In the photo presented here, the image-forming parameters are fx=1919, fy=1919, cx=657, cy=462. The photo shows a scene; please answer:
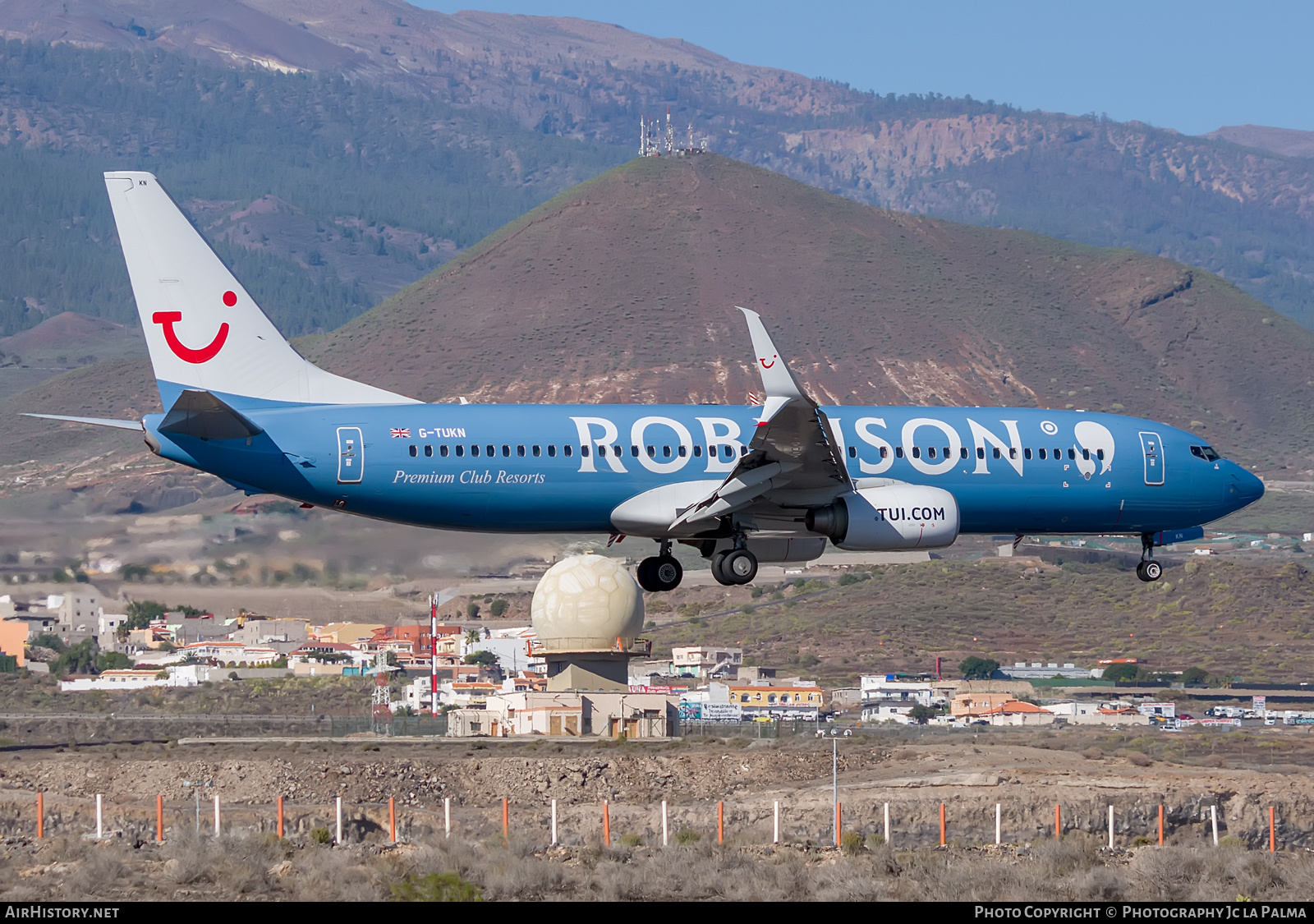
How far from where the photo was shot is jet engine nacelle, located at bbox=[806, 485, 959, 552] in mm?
41156

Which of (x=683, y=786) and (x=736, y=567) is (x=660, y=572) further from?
(x=683, y=786)

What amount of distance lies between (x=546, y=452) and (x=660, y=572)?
432 cm

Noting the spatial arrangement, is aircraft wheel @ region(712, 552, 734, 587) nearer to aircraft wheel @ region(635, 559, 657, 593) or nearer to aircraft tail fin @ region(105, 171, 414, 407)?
aircraft wheel @ region(635, 559, 657, 593)

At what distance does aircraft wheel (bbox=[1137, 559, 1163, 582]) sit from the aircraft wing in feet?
29.8

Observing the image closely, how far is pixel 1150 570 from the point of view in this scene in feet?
152

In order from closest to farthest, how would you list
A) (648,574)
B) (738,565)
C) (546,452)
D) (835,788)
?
(835,788) < (546,452) < (738,565) < (648,574)

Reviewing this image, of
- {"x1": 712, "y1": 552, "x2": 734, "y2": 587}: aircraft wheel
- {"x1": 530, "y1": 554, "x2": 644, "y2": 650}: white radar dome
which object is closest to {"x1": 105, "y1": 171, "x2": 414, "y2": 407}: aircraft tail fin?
{"x1": 712, "y1": 552, "x2": 734, "y2": 587}: aircraft wheel

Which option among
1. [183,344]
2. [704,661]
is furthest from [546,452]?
[704,661]

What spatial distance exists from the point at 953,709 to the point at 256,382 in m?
63.6

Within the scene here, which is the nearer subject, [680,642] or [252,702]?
[252,702]

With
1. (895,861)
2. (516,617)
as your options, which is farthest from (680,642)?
(895,861)
